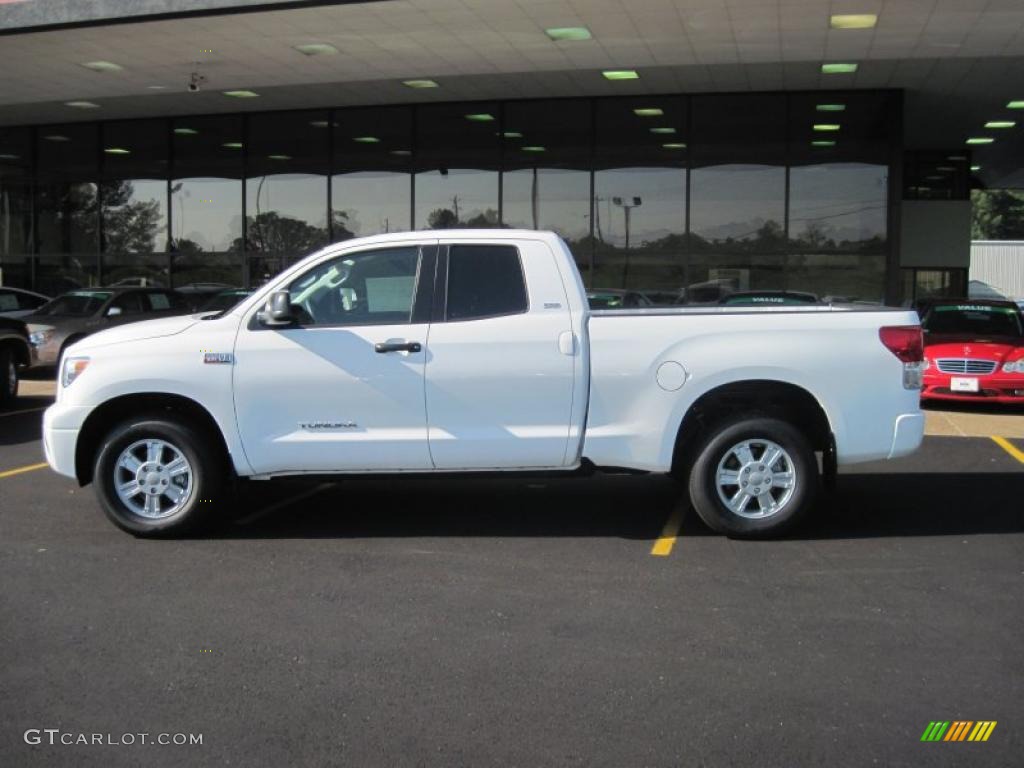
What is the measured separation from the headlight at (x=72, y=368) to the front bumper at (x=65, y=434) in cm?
17

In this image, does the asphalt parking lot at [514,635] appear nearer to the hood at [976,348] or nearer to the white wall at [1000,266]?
the hood at [976,348]

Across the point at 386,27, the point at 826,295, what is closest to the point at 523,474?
the point at 386,27

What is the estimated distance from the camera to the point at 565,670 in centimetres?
454

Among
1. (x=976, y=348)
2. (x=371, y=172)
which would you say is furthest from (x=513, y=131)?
(x=976, y=348)

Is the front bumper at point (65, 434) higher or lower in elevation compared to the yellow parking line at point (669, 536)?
higher

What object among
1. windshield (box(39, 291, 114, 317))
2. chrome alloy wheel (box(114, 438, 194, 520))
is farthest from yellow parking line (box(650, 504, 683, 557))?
windshield (box(39, 291, 114, 317))

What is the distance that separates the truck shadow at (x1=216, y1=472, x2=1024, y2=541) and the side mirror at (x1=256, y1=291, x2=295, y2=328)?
1163 millimetres

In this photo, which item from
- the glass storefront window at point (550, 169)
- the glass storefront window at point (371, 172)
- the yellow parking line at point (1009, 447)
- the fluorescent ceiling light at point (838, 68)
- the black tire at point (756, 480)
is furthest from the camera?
the glass storefront window at point (371, 172)

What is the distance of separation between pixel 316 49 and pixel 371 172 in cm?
551

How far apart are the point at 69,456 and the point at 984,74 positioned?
16.7 meters

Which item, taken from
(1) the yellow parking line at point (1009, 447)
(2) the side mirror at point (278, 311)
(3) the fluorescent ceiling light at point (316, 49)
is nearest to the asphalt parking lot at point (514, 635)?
(2) the side mirror at point (278, 311)

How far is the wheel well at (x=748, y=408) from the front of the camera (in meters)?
6.68

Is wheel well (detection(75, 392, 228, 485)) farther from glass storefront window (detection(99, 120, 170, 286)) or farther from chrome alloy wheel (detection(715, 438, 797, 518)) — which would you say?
glass storefront window (detection(99, 120, 170, 286))

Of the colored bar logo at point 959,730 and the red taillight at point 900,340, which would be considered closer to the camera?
the colored bar logo at point 959,730
